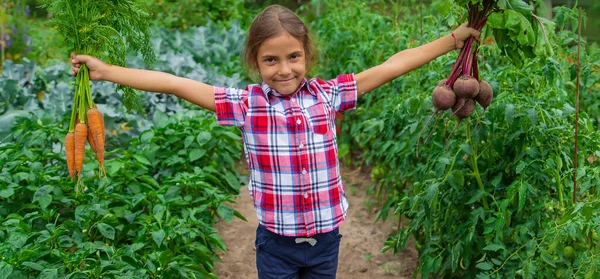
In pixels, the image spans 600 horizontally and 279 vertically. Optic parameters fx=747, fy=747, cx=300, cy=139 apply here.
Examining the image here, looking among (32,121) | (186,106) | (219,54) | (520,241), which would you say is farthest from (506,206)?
(219,54)

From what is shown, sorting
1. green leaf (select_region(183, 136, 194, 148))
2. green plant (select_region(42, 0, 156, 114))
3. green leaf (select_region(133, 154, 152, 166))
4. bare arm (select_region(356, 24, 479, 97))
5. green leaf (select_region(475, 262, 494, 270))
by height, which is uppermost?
green plant (select_region(42, 0, 156, 114))

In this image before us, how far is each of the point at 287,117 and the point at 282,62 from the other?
0.19m

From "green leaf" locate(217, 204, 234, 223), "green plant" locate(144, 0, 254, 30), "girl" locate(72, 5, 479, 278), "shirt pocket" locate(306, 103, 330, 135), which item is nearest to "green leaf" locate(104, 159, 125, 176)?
"green leaf" locate(217, 204, 234, 223)

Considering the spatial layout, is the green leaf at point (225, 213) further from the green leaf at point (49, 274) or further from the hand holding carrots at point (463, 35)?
the hand holding carrots at point (463, 35)

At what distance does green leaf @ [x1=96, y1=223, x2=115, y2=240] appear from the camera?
10.9 feet

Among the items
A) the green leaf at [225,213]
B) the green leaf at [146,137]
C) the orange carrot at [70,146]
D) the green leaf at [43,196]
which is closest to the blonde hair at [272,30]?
the orange carrot at [70,146]

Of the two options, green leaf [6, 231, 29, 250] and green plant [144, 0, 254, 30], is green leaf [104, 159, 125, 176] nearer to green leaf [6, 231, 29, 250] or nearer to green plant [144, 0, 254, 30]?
green leaf [6, 231, 29, 250]

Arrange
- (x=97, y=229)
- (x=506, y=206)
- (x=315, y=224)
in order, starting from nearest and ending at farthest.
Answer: (x=315, y=224), (x=506, y=206), (x=97, y=229)

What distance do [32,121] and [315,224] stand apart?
252 cm

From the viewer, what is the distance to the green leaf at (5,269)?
9.02 ft

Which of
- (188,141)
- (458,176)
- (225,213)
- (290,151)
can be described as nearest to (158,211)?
(225,213)

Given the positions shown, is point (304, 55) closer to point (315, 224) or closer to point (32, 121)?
point (315, 224)

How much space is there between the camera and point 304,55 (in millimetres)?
2600

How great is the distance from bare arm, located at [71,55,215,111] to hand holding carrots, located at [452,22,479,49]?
33.8 inches
